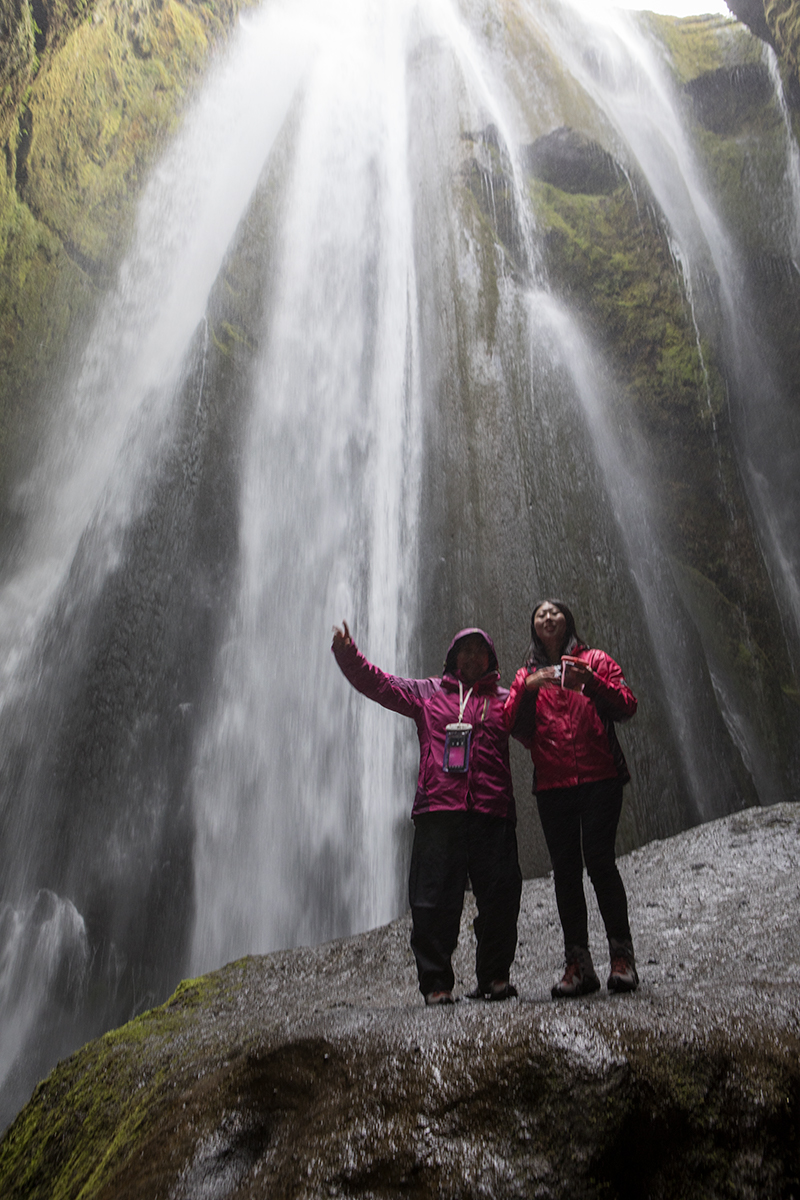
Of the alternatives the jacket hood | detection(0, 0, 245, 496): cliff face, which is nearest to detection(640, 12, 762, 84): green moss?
detection(0, 0, 245, 496): cliff face

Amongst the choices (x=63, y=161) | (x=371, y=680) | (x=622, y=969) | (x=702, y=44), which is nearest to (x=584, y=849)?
(x=622, y=969)

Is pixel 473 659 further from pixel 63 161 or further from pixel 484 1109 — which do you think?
pixel 63 161

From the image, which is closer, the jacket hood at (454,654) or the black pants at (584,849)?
the black pants at (584,849)

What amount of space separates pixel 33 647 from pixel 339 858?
4151 millimetres

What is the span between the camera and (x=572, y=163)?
41.3 ft

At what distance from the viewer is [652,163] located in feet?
43.3

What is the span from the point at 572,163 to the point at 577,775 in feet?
42.4

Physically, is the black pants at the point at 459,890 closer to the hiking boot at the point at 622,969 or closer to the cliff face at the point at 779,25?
the hiking boot at the point at 622,969

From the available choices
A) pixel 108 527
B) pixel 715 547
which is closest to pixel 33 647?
pixel 108 527

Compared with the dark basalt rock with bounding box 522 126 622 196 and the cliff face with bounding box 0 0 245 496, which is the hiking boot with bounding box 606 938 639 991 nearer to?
the cliff face with bounding box 0 0 245 496

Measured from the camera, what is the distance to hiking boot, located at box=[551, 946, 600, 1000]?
259 centimetres

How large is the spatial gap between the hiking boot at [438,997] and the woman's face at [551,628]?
1.40 metres

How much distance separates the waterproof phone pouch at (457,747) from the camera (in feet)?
9.96

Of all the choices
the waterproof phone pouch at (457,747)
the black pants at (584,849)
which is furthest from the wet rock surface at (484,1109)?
the waterproof phone pouch at (457,747)
